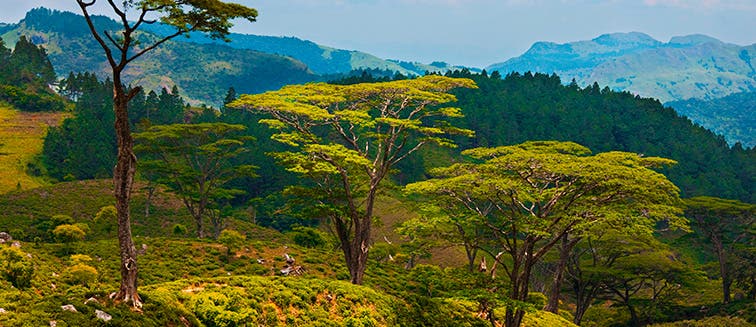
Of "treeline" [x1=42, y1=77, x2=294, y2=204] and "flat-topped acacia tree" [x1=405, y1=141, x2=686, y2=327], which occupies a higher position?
"flat-topped acacia tree" [x1=405, y1=141, x2=686, y2=327]

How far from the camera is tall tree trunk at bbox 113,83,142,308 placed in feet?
65.2

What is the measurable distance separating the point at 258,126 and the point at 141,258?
81.8 m

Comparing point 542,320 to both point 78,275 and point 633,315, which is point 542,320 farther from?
point 78,275

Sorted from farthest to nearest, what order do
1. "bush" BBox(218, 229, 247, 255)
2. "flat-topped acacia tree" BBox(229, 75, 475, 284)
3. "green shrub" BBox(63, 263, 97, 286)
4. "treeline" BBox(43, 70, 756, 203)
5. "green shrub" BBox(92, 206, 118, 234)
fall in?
"treeline" BBox(43, 70, 756, 203) < "green shrub" BBox(92, 206, 118, 234) < "bush" BBox(218, 229, 247, 255) < "green shrub" BBox(63, 263, 97, 286) < "flat-topped acacia tree" BBox(229, 75, 475, 284)

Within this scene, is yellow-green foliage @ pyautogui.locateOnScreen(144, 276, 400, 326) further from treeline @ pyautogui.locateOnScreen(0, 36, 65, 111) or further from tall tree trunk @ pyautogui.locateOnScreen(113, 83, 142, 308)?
treeline @ pyautogui.locateOnScreen(0, 36, 65, 111)

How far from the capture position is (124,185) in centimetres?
2009

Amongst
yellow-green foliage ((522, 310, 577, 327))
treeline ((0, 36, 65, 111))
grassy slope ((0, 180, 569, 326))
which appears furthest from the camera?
treeline ((0, 36, 65, 111))

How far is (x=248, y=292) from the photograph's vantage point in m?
27.6

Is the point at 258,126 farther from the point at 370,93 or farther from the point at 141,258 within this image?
the point at 370,93

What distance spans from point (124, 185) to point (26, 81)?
154m

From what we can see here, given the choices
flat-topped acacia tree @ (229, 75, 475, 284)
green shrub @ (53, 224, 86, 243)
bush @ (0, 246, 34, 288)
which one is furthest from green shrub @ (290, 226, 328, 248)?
bush @ (0, 246, 34, 288)

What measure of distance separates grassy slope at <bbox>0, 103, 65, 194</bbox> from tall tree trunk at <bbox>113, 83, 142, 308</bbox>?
7852 cm

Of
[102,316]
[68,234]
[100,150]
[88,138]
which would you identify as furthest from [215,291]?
[88,138]

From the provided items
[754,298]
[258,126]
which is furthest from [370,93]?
[258,126]
